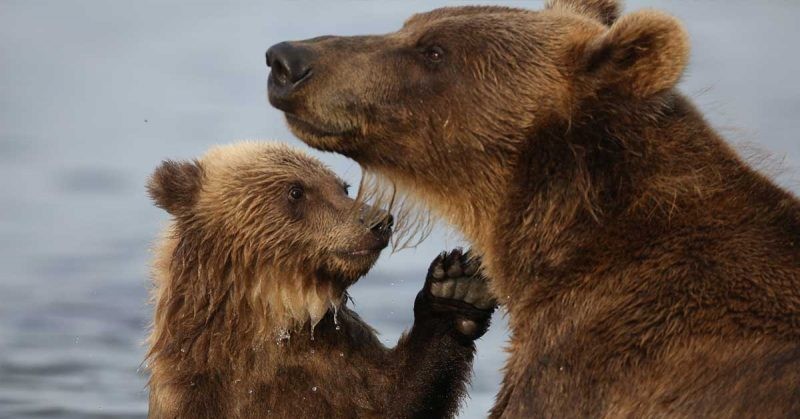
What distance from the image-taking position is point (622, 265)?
614 centimetres

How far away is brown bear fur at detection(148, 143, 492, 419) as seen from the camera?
342 inches

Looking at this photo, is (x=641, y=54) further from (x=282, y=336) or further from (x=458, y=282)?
(x=282, y=336)

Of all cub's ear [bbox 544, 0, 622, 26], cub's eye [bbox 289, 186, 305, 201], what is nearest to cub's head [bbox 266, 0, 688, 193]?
cub's ear [bbox 544, 0, 622, 26]

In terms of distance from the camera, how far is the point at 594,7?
7.28m

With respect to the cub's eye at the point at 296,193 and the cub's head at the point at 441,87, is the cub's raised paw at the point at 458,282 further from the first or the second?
the cub's head at the point at 441,87

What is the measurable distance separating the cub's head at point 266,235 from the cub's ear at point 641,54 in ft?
8.68

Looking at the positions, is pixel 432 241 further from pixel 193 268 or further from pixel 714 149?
pixel 714 149

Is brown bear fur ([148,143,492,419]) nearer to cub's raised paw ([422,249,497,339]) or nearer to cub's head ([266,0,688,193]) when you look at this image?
cub's raised paw ([422,249,497,339])

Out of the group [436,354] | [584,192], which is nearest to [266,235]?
[436,354]

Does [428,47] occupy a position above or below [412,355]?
above

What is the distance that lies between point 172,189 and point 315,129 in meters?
2.78

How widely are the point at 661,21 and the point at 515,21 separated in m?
0.69

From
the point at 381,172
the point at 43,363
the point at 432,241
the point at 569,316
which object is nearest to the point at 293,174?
the point at 381,172

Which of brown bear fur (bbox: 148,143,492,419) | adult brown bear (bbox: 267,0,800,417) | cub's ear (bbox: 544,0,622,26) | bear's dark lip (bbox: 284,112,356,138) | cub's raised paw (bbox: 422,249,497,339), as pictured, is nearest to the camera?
adult brown bear (bbox: 267,0,800,417)
